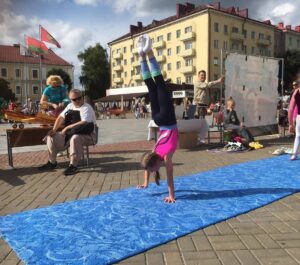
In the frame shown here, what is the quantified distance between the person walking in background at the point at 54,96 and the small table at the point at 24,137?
36.0 inches

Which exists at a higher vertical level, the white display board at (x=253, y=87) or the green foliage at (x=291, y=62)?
the green foliage at (x=291, y=62)

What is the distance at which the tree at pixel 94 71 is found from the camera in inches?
3073

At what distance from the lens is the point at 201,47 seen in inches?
2376

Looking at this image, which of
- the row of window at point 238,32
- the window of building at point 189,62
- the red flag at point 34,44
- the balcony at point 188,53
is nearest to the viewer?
the red flag at point 34,44

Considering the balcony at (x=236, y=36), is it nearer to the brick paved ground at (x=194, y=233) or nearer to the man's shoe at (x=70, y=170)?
the brick paved ground at (x=194, y=233)

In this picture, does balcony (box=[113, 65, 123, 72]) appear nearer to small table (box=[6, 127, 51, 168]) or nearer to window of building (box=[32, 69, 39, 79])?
window of building (box=[32, 69, 39, 79])

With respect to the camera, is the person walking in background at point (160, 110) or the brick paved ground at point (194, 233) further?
the person walking in background at point (160, 110)

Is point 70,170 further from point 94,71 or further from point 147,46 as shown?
point 94,71

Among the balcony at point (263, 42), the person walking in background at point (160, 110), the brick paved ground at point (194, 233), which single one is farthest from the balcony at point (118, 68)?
the person walking in background at point (160, 110)

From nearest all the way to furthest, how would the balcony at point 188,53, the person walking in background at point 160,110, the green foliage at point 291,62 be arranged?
the person walking in background at point 160,110
the balcony at point 188,53
the green foliage at point 291,62

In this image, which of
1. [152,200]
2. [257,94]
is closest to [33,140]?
[152,200]

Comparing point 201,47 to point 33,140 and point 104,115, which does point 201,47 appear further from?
point 33,140

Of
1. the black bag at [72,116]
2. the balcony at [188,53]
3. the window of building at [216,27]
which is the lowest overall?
the black bag at [72,116]

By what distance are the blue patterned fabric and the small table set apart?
2947 millimetres
